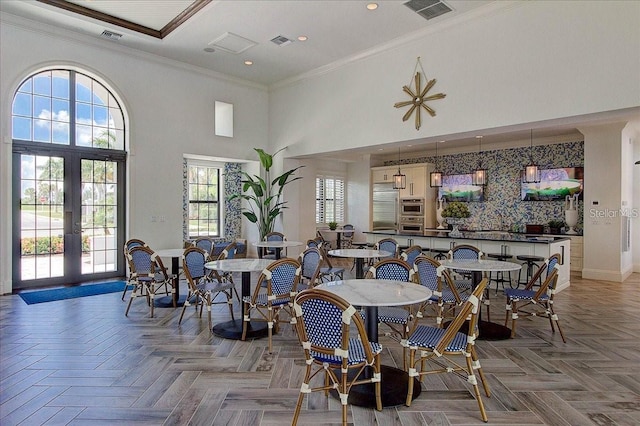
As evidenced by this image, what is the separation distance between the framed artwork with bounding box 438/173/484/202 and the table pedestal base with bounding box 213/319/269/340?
7.68 meters

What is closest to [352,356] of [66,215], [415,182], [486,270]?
→ [486,270]

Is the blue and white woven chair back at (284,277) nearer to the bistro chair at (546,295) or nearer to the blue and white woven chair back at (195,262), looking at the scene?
the blue and white woven chair back at (195,262)

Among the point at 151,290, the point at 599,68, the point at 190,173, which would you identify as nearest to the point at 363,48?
the point at 599,68

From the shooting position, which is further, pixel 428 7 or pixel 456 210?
pixel 456 210

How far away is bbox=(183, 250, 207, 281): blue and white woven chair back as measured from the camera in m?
4.94

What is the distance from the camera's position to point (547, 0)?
520 cm

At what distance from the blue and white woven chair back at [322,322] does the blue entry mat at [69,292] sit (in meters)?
5.04

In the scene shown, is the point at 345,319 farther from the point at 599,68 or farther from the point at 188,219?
the point at 188,219

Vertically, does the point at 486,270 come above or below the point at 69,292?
above

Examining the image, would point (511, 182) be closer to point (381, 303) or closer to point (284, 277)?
point (284, 277)

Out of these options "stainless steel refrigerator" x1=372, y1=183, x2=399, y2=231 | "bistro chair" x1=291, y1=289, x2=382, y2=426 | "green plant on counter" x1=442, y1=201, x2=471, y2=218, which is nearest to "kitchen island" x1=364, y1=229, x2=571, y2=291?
"green plant on counter" x1=442, y1=201, x2=471, y2=218

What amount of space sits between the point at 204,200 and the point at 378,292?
7275 mm

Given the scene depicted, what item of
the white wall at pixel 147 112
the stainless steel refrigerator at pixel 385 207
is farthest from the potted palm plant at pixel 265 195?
the stainless steel refrigerator at pixel 385 207

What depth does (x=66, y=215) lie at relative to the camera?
688 centimetres
